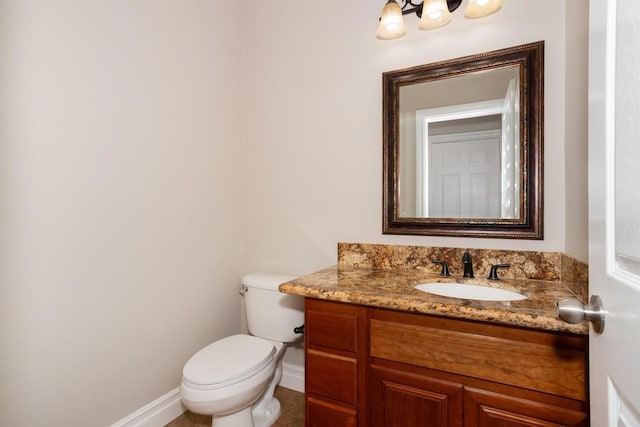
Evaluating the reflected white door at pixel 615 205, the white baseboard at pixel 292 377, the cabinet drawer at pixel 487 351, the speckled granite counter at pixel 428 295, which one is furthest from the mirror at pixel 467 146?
the white baseboard at pixel 292 377

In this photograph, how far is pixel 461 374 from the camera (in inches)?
39.5

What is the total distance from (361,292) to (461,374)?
41 centimetres

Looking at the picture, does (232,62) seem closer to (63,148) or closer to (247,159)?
(247,159)

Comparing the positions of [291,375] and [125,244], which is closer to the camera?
[125,244]

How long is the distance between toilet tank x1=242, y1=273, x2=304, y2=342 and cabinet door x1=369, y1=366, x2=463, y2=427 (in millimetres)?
719

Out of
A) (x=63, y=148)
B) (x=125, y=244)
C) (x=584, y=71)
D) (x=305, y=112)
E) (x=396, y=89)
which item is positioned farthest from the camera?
(x=305, y=112)

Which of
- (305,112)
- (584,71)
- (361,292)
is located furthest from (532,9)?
(361,292)

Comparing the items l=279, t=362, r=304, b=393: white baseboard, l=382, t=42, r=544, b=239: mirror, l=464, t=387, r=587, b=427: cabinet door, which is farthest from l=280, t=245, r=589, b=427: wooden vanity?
l=279, t=362, r=304, b=393: white baseboard

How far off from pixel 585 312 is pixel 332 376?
883 millimetres

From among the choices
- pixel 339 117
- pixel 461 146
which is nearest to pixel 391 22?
pixel 339 117

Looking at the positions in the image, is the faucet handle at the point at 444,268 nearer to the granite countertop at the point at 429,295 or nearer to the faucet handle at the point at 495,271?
the granite countertop at the point at 429,295

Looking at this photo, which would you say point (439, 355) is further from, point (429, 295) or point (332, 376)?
point (332, 376)

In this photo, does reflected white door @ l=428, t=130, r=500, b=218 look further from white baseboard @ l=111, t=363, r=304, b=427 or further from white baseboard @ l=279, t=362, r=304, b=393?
white baseboard @ l=111, t=363, r=304, b=427

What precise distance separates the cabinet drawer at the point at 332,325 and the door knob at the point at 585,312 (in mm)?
676
